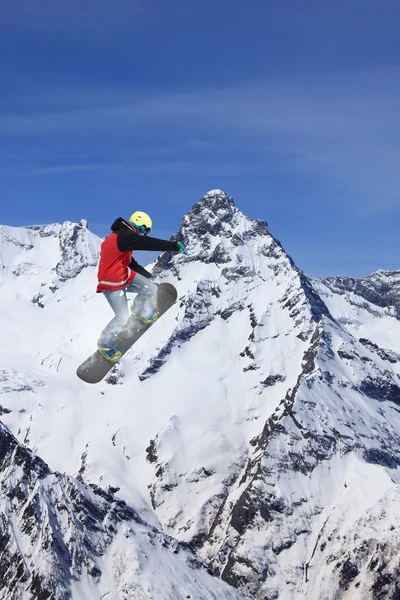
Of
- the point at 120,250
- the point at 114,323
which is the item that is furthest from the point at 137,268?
the point at 120,250

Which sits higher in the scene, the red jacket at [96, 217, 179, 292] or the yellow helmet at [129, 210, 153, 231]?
the yellow helmet at [129, 210, 153, 231]

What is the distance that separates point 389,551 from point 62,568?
3078 inches

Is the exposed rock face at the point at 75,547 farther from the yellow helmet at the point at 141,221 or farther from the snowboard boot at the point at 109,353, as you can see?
the yellow helmet at the point at 141,221

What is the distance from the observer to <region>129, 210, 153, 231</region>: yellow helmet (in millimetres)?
21703

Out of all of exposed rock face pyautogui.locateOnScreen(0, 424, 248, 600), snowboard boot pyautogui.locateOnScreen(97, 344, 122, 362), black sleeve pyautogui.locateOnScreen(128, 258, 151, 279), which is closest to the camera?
black sleeve pyautogui.locateOnScreen(128, 258, 151, 279)

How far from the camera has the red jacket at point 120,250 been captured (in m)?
21.4

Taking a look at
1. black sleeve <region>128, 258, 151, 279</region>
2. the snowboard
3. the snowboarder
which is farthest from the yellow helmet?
the snowboard

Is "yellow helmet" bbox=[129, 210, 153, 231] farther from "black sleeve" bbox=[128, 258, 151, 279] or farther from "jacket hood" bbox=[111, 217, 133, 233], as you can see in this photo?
"black sleeve" bbox=[128, 258, 151, 279]

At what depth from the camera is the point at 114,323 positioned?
24.1 meters

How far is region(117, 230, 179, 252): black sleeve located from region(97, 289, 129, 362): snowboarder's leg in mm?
2274

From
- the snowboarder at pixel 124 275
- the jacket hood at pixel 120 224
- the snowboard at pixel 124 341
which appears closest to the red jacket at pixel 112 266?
the snowboarder at pixel 124 275

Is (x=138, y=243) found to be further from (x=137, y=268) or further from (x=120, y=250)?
(x=137, y=268)

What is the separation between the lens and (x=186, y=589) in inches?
6353

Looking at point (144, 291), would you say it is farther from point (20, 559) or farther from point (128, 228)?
point (20, 559)
